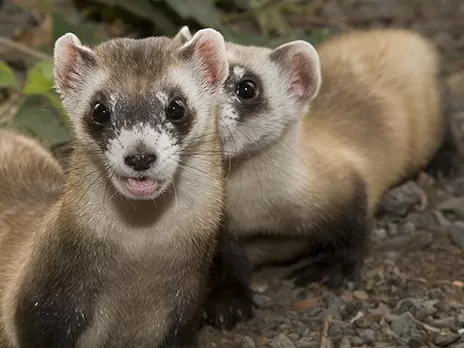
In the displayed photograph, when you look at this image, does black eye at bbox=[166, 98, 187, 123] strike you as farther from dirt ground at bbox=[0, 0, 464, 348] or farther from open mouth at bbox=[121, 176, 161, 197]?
dirt ground at bbox=[0, 0, 464, 348]

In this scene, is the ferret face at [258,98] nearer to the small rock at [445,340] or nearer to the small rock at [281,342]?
the small rock at [281,342]

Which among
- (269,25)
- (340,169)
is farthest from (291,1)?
(340,169)

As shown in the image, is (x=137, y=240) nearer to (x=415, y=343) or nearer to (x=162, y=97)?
→ (x=162, y=97)

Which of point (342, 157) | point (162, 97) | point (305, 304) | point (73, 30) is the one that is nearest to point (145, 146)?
point (162, 97)

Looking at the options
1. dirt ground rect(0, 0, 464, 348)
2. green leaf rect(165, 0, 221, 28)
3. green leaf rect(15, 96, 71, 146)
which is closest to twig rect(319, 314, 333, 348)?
dirt ground rect(0, 0, 464, 348)

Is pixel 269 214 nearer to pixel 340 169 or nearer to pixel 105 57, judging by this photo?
pixel 340 169
